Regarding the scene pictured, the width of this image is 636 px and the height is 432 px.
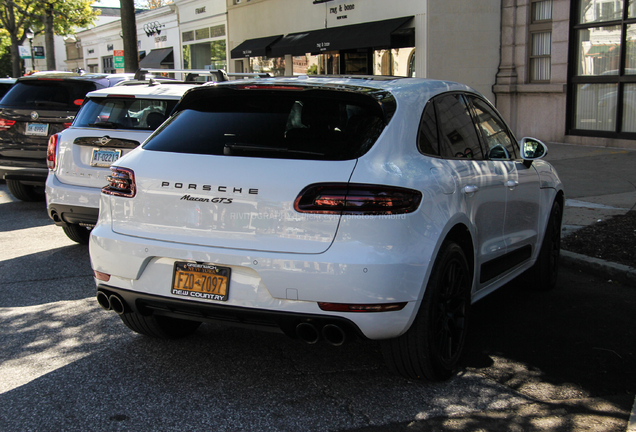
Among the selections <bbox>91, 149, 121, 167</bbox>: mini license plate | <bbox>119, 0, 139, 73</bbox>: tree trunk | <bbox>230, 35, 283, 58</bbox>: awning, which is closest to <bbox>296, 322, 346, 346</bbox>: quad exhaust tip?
<bbox>91, 149, 121, 167</bbox>: mini license plate

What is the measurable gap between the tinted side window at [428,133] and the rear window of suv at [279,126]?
0.32 metres

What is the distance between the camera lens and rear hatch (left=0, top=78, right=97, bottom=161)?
9.71 metres

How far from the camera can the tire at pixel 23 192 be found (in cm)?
1086

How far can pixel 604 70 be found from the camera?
1534cm

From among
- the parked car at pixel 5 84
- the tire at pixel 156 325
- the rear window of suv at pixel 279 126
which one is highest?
the parked car at pixel 5 84

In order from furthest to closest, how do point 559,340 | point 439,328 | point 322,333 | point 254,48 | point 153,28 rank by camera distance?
point 153,28 < point 254,48 < point 559,340 < point 439,328 < point 322,333

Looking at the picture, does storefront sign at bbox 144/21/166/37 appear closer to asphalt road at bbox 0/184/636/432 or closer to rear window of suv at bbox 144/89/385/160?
asphalt road at bbox 0/184/636/432

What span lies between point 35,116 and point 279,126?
7187 mm

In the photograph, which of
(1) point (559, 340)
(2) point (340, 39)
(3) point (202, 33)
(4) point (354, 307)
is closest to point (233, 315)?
(4) point (354, 307)

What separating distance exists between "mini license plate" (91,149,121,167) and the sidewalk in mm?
4682

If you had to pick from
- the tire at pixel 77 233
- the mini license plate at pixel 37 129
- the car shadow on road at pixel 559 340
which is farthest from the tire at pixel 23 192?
the car shadow on road at pixel 559 340

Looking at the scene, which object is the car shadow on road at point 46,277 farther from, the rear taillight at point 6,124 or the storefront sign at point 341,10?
the storefront sign at point 341,10

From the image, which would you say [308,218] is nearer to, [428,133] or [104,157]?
[428,133]

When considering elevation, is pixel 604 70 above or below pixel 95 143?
above
